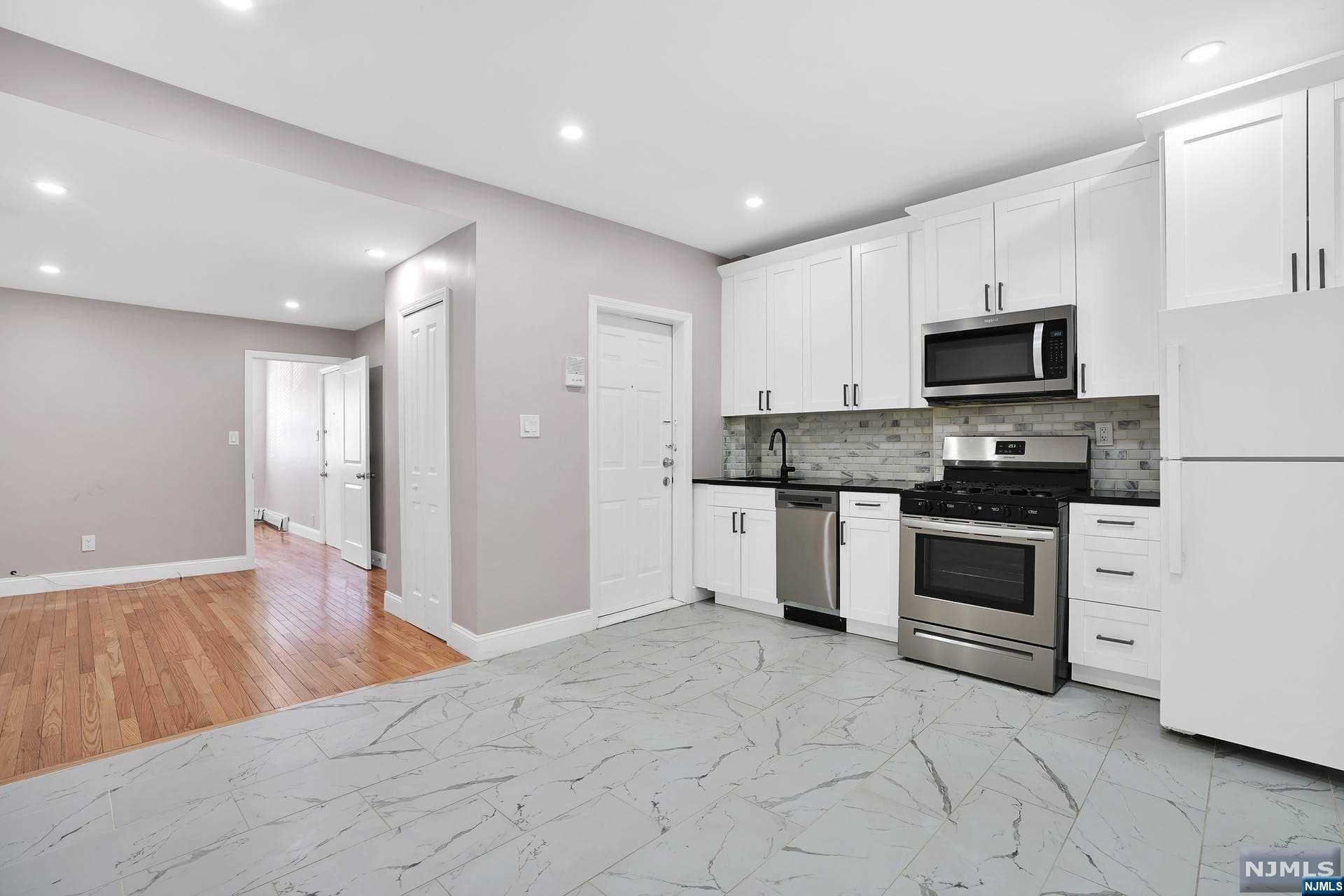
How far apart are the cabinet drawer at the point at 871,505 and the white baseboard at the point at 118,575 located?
576 centimetres

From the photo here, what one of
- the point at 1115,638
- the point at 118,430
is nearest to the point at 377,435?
the point at 118,430

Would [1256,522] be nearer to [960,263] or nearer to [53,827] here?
[960,263]

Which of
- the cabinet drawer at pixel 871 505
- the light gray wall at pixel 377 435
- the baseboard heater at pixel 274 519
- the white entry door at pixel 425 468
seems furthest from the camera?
the baseboard heater at pixel 274 519

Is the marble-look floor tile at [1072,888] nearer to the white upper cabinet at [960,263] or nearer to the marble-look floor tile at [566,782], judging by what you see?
the marble-look floor tile at [566,782]

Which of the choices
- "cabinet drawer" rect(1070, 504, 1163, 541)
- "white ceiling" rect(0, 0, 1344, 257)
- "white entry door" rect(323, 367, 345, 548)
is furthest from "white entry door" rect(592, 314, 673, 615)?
"white entry door" rect(323, 367, 345, 548)

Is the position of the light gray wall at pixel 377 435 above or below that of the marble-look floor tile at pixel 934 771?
above

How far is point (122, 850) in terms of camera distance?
6.06 feet

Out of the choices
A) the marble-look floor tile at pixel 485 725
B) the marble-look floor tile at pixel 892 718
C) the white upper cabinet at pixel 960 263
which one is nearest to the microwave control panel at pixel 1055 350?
the white upper cabinet at pixel 960 263

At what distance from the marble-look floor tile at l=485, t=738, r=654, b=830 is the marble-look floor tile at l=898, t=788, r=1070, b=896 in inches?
39.7

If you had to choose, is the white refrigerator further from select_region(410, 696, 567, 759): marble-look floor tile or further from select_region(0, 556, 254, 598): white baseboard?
select_region(0, 556, 254, 598): white baseboard

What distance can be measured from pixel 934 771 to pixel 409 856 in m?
1.78

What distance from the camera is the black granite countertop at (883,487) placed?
2.84 meters

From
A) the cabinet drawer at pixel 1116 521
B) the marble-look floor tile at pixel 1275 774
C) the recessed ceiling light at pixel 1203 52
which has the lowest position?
the marble-look floor tile at pixel 1275 774

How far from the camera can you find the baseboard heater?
857 centimetres
